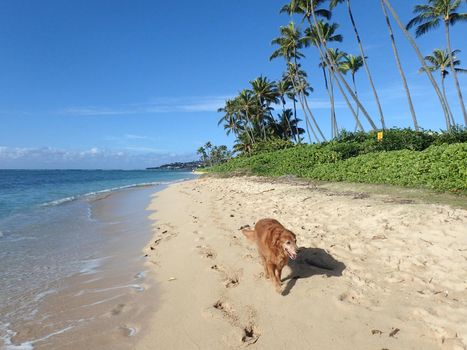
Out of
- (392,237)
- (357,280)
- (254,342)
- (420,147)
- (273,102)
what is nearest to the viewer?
(254,342)

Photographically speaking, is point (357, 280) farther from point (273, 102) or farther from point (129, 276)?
point (273, 102)

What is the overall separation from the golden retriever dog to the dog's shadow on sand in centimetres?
25

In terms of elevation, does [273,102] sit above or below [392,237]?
above

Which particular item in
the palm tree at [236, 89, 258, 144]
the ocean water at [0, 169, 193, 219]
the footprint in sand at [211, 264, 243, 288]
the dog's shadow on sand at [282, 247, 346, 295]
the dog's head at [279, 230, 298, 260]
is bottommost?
the footprint in sand at [211, 264, 243, 288]

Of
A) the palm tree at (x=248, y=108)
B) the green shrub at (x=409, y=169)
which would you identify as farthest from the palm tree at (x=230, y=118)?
the green shrub at (x=409, y=169)

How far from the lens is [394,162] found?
1327 cm

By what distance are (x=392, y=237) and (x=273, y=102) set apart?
44757 millimetres

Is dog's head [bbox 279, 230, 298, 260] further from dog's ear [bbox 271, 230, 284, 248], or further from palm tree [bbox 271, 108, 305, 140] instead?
palm tree [bbox 271, 108, 305, 140]

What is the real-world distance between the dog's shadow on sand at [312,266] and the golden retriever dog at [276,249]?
250 mm

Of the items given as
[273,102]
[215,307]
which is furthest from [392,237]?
[273,102]

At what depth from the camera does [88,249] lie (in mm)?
7430

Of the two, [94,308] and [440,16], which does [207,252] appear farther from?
[440,16]

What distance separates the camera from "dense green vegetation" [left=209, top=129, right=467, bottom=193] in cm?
1037

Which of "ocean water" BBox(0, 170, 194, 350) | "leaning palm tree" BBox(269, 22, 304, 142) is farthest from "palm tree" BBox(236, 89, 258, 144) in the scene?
"ocean water" BBox(0, 170, 194, 350)
